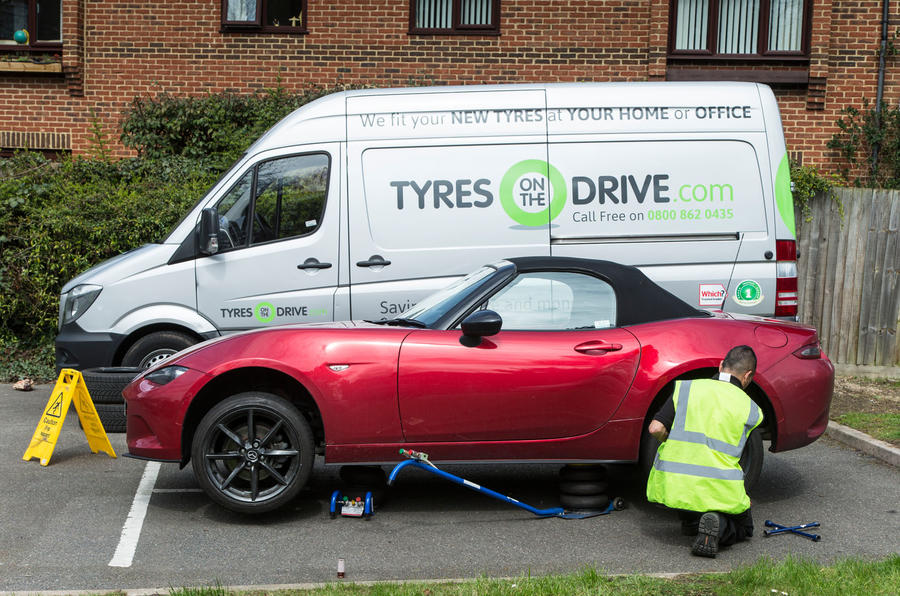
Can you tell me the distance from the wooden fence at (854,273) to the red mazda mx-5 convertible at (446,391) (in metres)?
5.54

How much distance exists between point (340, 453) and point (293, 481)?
303 millimetres

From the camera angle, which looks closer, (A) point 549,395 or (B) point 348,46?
(A) point 549,395

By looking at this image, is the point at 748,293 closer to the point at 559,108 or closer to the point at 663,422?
the point at 559,108

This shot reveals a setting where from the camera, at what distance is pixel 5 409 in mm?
8922

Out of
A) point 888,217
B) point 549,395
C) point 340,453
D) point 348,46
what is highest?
point 348,46

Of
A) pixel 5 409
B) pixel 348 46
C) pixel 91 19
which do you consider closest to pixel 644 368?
pixel 5 409

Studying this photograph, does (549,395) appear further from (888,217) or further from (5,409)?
(888,217)

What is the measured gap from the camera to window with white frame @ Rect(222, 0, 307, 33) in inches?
553

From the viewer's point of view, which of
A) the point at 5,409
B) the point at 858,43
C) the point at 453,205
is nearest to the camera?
the point at 453,205

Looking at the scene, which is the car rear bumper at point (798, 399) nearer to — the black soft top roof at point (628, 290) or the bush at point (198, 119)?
the black soft top roof at point (628, 290)

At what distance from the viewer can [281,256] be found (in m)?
7.98

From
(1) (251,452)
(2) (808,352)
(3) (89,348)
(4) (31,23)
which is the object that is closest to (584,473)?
(2) (808,352)

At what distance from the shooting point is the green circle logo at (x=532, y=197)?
7.93 meters

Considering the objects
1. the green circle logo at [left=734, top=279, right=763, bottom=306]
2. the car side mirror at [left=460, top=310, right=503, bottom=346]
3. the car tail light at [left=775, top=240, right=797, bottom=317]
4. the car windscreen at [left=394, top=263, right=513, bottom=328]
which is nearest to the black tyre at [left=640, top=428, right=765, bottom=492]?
the car side mirror at [left=460, top=310, right=503, bottom=346]
